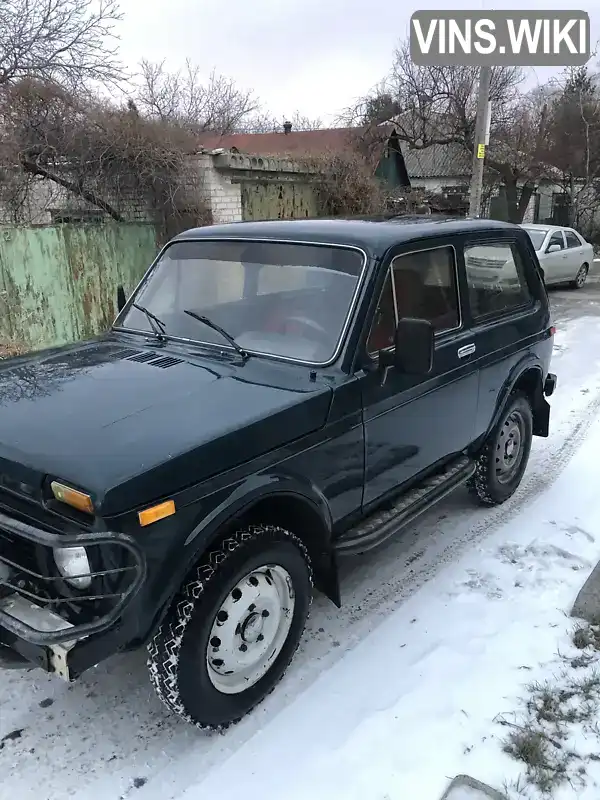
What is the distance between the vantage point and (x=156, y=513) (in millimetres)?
2363

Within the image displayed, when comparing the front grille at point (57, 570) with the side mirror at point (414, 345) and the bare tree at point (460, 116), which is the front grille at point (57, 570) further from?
the bare tree at point (460, 116)

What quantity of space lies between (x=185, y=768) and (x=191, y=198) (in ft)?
26.4

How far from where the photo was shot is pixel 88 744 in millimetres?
2826

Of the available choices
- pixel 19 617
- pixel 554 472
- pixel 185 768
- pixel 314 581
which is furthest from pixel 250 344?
pixel 554 472

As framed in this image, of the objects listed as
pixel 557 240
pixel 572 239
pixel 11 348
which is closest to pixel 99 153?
pixel 11 348

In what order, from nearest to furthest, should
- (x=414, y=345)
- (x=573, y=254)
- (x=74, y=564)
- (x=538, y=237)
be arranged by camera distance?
(x=74, y=564) → (x=414, y=345) → (x=538, y=237) → (x=573, y=254)

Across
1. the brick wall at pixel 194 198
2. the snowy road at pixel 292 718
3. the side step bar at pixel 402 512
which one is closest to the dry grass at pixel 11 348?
the brick wall at pixel 194 198

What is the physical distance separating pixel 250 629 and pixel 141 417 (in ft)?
3.35

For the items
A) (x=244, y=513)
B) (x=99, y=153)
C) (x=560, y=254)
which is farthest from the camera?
(x=560, y=254)

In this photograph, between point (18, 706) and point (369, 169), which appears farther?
point (369, 169)

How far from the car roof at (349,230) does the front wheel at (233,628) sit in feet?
5.20

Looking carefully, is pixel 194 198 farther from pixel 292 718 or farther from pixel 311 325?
pixel 292 718

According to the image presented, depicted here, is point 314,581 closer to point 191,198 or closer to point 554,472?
point 554,472

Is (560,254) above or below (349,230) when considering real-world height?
below
